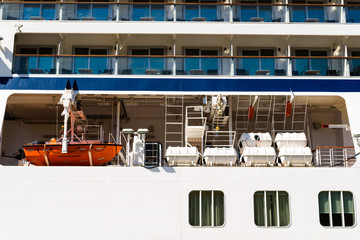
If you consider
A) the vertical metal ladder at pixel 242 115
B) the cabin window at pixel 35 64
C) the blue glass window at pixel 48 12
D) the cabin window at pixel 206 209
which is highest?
the blue glass window at pixel 48 12

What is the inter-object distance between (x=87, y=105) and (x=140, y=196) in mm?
7199

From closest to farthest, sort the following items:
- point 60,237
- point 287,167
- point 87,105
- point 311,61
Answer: point 60,237
point 287,167
point 311,61
point 87,105

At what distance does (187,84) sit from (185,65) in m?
0.93

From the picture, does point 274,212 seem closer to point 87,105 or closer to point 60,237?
point 60,237

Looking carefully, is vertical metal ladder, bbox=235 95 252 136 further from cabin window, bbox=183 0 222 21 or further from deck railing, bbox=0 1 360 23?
cabin window, bbox=183 0 222 21

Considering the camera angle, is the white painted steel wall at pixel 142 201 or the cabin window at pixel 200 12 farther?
the cabin window at pixel 200 12

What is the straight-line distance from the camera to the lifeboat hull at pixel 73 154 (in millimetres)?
13297

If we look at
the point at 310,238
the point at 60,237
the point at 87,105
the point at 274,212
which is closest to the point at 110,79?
the point at 87,105

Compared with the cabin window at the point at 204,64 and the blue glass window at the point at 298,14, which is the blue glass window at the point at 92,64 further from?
the blue glass window at the point at 298,14

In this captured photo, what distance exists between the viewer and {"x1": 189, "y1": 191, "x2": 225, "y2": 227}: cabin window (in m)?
12.5

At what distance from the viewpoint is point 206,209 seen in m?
12.5

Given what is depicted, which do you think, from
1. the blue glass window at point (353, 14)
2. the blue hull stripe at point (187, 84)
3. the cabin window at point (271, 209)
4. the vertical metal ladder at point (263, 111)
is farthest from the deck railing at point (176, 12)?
the cabin window at point (271, 209)

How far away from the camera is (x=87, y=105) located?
18.6 m

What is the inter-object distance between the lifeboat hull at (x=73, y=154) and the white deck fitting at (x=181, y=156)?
156 cm
